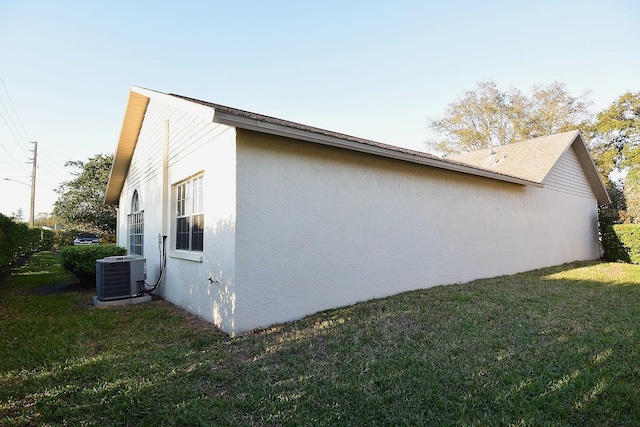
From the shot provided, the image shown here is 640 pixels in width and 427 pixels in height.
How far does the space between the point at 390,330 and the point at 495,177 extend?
6.43m

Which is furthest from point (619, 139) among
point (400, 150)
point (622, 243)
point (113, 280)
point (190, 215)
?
point (113, 280)

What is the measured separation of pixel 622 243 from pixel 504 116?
61.8 feet

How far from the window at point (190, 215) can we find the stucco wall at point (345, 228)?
1.81 m

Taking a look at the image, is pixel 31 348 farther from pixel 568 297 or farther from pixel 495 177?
pixel 495 177

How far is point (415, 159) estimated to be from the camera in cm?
720

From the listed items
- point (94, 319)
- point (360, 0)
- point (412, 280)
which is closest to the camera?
point (94, 319)

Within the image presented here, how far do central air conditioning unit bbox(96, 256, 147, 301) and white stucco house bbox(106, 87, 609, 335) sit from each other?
54 centimetres

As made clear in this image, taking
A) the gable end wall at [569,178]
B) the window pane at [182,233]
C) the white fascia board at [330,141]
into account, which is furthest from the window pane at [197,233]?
the gable end wall at [569,178]

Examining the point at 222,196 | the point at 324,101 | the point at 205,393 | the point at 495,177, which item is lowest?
the point at 205,393

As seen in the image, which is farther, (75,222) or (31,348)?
(75,222)

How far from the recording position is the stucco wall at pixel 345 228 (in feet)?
17.2

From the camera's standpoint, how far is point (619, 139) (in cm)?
2566

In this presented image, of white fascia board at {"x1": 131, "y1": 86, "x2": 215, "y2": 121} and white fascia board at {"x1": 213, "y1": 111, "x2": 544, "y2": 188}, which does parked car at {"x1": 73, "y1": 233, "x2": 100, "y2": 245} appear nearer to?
white fascia board at {"x1": 131, "y1": 86, "x2": 215, "y2": 121}

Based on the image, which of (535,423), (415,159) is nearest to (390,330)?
(535,423)
